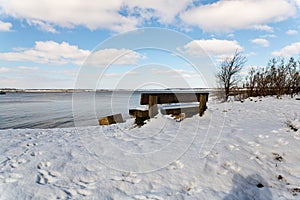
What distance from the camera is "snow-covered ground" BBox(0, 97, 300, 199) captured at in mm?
2844

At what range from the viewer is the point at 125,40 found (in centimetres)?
562

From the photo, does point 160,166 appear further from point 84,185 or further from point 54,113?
point 54,113

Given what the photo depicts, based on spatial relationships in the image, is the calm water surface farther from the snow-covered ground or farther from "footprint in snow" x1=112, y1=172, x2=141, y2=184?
"footprint in snow" x1=112, y1=172, x2=141, y2=184

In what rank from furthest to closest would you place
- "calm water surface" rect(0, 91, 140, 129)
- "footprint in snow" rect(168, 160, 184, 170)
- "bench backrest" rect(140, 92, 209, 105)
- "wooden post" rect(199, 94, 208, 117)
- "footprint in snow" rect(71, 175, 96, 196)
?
"calm water surface" rect(0, 91, 140, 129), "wooden post" rect(199, 94, 208, 117), "bench backrest" rect(140, 92, 209, 105), "footprint in snow" rect(168, 160, 184, 170), "footprint in snow" rect(71, 175, 96, 196)

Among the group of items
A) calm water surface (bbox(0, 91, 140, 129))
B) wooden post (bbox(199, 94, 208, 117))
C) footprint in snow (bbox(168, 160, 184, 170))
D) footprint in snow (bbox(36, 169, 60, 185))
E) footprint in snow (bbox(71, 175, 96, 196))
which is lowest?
calm water surface (bbox(0, 91, 140, 129))

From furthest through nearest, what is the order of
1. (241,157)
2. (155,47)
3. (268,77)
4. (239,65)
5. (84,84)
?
(239,65)
(268,77)
(84,84)
(155,47)
(241,157)

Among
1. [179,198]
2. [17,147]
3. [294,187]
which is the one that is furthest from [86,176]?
[294,187]

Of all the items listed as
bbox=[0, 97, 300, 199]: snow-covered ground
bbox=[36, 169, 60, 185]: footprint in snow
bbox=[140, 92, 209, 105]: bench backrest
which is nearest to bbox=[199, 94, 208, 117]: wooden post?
bbox=[140, 92, 209, 105]: bench backrest

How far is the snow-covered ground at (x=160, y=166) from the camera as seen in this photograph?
2.84 m

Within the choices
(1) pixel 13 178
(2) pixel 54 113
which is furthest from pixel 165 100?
(2) pixel 54 113

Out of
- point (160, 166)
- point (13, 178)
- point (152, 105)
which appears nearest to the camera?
point (13, 178)

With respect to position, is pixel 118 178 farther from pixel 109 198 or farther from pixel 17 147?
pixel 17 147

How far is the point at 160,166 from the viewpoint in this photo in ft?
11.5

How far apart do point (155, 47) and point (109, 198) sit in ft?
13.0
